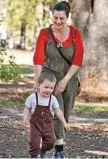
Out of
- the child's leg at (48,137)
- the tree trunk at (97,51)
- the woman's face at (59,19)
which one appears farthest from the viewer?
the tree trunk at (97,51)

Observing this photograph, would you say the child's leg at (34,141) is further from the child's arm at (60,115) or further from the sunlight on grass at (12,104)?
the sunlight on grass at (12,104)

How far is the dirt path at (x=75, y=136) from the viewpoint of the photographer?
28.2 feet

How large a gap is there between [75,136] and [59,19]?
3.94m

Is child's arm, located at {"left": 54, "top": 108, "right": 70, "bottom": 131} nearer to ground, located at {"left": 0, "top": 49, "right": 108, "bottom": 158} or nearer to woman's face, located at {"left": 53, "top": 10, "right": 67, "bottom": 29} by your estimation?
woman's face, located at {"left": 53, "top": 10, "right": 67, "bottom": 29}

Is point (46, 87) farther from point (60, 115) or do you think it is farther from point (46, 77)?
point (60, 115)

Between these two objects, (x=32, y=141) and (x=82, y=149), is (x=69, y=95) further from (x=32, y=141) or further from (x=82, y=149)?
(x=82, y=149)

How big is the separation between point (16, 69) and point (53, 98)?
12112 mm

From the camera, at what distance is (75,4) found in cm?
1689

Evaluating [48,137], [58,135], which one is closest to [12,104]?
[58,135]

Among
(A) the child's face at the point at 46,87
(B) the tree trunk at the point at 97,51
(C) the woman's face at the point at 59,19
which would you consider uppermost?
(C) the woman's face at the point at 59,19

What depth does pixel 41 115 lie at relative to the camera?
6762mm

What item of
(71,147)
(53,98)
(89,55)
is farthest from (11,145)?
(89,55)

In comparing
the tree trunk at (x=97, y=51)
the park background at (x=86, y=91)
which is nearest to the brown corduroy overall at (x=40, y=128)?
the park background at (x=86, y=91)

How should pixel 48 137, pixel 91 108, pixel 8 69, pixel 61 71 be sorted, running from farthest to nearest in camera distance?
pixel 8 69 → pixel 91 108 → pixel 61 71 → pixel 48 137
